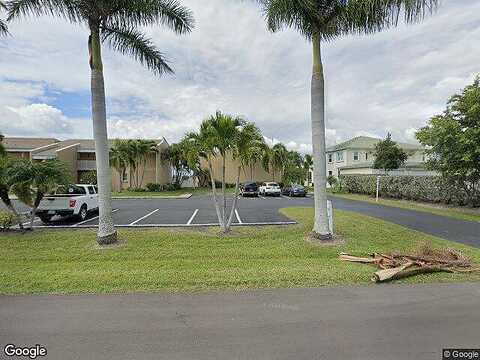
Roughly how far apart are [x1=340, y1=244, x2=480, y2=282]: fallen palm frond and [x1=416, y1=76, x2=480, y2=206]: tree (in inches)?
477

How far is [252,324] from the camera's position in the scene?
3984mm

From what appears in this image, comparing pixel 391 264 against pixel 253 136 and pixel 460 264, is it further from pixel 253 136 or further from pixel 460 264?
pixel 253 136

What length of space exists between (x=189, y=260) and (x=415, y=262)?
16.8ft

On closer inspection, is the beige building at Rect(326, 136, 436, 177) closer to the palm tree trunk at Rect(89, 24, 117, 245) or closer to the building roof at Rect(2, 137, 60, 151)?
the palm tree trunk at Rect(89, 24, 117, 245)

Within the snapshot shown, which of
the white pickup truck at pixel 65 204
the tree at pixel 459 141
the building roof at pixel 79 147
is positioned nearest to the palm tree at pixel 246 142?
the white pickup truck at pixel 65 204

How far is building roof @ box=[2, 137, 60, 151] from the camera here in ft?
118

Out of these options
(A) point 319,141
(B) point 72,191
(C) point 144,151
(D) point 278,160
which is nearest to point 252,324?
(A) point 319,141

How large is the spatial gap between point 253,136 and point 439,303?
278 inches

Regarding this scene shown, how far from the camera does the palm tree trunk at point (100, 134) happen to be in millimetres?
8594

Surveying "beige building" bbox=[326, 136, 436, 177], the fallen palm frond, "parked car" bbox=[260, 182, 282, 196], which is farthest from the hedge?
the fallen palm frond

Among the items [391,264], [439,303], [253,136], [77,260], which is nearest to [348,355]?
[439,303]

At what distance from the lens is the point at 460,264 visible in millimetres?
6684

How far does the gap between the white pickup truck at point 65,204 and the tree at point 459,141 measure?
64.1 feet

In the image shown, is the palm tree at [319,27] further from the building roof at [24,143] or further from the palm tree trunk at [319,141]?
the building roof at [24,143]
